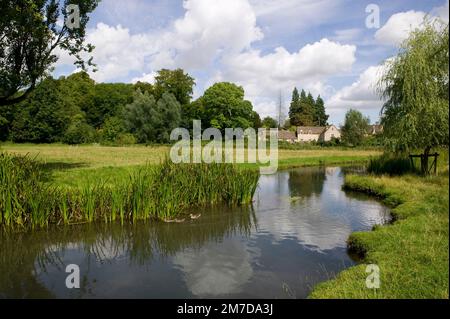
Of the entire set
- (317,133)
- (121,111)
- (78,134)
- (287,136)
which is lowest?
(78,134)

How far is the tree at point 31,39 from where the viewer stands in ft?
59.1

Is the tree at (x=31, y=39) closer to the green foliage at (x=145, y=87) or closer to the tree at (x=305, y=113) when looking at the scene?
the green foliage at (x=145, y=87)

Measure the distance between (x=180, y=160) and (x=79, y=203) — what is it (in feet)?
15.7

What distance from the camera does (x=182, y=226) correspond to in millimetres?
14594

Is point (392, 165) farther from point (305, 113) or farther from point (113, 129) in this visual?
point (305, 113)

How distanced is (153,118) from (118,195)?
168 feet

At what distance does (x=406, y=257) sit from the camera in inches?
343

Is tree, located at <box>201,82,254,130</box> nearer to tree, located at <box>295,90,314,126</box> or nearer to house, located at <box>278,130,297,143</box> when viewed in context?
house, located at <box>278,130,297,143</box>

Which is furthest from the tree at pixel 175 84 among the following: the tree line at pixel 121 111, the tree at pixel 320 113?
the tree at pixel 320 113

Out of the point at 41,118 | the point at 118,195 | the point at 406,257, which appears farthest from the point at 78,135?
the point at 406,257

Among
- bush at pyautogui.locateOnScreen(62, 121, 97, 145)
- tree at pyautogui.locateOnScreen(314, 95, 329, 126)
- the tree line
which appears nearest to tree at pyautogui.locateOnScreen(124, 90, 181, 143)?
the tree line

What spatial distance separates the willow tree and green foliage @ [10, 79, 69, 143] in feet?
184

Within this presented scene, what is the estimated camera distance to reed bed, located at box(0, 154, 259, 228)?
41.5ft
